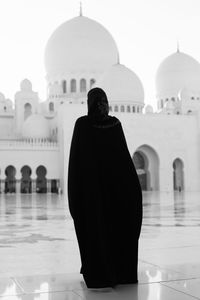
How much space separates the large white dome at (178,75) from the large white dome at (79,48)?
4.45m

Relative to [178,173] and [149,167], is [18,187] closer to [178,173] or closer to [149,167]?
[149,167]

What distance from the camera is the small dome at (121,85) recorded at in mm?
27891

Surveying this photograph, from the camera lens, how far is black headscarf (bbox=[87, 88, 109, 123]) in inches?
102

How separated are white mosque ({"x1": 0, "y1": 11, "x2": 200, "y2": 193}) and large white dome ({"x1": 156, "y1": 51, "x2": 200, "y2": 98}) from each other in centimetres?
9

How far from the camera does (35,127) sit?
27656 mm

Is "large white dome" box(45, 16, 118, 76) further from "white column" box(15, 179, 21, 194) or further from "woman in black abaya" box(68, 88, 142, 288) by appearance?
"woman in black abaya" box(68, 88, 142, 288)

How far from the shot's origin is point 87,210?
250 centimetres

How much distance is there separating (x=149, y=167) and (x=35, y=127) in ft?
24.7

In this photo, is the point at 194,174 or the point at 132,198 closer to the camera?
the point at 132,198

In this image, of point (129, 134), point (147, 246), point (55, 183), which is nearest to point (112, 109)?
point (129, 134)

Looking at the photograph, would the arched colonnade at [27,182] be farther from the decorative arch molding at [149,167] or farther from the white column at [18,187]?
the decorative arch molding at [149,167]

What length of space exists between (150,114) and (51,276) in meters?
25.3

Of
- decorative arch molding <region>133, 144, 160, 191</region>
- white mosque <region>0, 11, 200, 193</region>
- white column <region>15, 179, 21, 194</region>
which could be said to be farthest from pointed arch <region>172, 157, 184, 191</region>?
white column <region>15, 179, 21, 194</region>

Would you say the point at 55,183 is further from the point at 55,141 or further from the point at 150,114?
the point at 150,114
